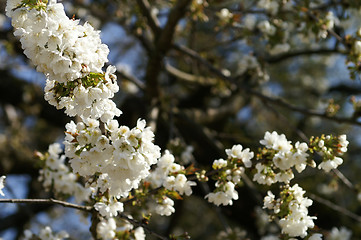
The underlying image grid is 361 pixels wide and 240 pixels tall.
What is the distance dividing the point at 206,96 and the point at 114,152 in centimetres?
400

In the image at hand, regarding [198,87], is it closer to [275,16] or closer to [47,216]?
[275,16]

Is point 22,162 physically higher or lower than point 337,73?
lower

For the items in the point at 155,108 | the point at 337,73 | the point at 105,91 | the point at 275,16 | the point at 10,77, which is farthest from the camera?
the point at 337,73

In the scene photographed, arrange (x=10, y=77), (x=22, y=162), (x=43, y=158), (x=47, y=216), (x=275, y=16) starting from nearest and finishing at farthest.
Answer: (x=43, y=158) → (x=275, y=16) → (x=22, y=162) → (x=10, y=77) → (x=47, y=216)

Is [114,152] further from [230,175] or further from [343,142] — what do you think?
[343,142]

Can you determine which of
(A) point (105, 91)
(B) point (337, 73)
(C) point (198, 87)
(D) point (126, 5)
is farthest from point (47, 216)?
(B) point (337, 73)

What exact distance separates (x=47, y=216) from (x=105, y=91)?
208 inches

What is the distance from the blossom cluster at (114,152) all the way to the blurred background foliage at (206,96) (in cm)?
91

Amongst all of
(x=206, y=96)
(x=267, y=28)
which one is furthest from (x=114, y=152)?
(x=206, y=96)

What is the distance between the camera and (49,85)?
5.55 ft

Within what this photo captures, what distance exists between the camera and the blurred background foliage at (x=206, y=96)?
3.43 metres

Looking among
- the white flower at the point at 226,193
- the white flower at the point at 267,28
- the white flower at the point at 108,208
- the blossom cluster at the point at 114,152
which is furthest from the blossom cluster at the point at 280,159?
the white flower at the point at 267,28

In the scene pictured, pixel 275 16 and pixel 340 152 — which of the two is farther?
pixel 275 16

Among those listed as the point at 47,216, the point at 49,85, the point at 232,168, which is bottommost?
the point at 47,216
